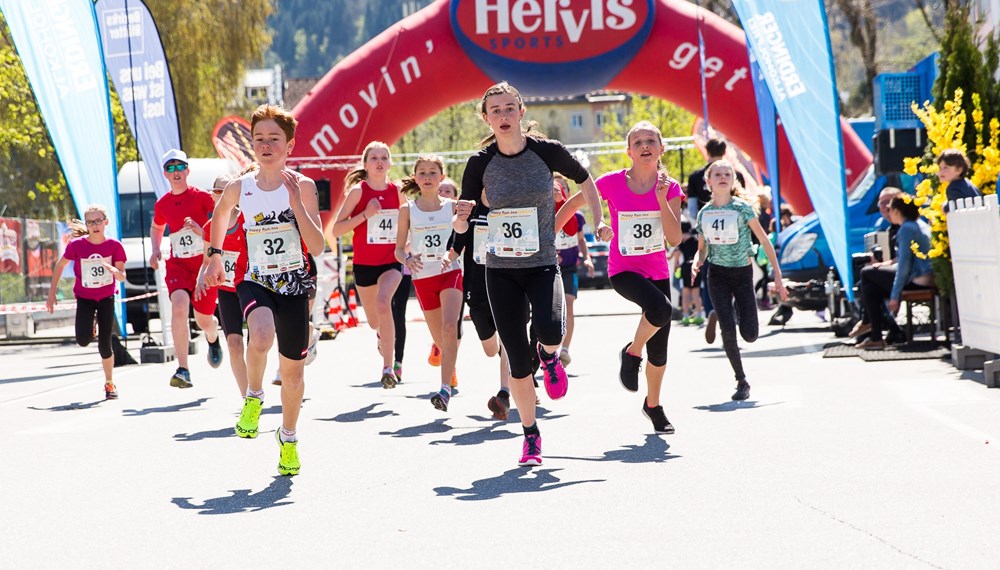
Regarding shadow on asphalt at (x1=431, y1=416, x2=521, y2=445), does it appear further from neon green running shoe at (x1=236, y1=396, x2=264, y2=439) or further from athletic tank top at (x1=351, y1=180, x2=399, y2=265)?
athletic tank top at (x1=351, y1=180, x2=399, y2=265)

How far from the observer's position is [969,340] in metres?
11.2

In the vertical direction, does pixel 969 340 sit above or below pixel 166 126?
below

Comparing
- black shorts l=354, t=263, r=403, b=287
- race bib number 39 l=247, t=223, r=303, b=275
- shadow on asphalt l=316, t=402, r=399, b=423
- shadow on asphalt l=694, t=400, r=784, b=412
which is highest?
race bib number 39 l=247, t=223, r=303, b=275

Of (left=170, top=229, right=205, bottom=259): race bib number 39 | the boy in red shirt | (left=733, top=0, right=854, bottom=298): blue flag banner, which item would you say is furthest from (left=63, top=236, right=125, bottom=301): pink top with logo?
(left=733, top=0, right=854, bottom=298): blue flag banner

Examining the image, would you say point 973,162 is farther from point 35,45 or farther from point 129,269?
point 129,269

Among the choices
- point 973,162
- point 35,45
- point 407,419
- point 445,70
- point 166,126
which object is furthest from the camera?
point 445,70

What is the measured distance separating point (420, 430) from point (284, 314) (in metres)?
2.03

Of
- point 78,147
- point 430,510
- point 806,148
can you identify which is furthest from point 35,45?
point 430,510

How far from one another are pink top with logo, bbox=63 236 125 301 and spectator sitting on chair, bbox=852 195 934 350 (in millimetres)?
6701

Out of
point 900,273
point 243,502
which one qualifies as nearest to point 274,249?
point 243,502

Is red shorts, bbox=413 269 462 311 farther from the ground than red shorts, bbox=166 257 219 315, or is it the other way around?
red shorts, bbox=166 257 219 315

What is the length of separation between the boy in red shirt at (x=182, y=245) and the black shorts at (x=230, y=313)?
5.03 feet

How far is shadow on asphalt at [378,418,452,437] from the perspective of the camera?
8.68 metres

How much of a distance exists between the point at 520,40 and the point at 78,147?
933 cm
